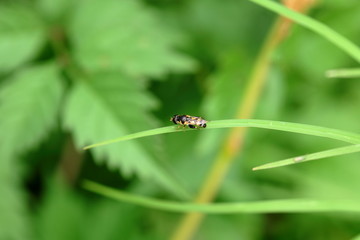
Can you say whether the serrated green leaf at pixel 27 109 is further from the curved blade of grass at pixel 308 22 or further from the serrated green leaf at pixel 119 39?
Result: the curved blade of grass at pixel 308 22

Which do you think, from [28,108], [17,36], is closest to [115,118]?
[28,108]

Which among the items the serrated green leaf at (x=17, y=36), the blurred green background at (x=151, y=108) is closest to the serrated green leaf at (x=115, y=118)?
the blurred green background at (x=151, y=108)

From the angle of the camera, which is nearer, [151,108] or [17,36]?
[17,36]

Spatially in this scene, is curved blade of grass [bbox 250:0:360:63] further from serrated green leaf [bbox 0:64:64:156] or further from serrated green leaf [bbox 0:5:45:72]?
serrated green leaf [bbox 0:5:45:72]

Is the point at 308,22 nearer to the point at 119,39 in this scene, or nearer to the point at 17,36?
the point at 119,39

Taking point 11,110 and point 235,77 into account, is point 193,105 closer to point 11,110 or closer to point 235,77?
point 235,77

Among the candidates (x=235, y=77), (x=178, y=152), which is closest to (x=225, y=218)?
(x=178, y=152)
